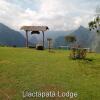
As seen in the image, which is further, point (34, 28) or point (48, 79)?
point (34, 28)

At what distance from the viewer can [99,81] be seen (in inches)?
817

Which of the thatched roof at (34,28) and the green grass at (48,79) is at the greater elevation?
the thatched roof at (34,28)

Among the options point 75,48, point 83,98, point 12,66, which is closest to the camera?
point 83,98

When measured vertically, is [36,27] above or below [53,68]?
above

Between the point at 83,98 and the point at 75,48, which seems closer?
the point at 83,98

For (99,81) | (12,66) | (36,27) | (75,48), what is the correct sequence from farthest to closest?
(36,27) → (75,48) → (12,66) → (99,81)

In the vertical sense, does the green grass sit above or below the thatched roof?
below

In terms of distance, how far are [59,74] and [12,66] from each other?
15.8 ft

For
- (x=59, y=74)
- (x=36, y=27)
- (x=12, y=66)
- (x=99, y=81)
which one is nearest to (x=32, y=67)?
(x=12, y=66)

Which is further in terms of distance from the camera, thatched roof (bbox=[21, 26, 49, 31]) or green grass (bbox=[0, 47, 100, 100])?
thatched roof (bbox=[21, 26, 49, 31])

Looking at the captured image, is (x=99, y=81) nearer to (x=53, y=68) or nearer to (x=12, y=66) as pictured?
(x=53, y=68)

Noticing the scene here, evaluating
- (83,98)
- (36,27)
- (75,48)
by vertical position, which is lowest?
(83,98)

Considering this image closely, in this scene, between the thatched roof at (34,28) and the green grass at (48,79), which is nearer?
the green grass at (48,79)

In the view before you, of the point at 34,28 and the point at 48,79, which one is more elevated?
the point at 34,28
